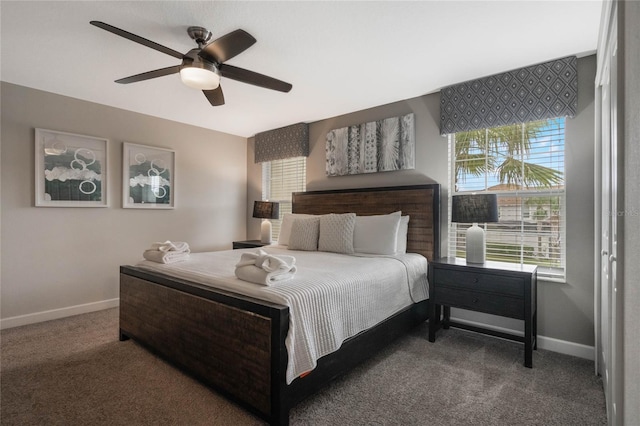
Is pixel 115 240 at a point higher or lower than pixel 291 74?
lower

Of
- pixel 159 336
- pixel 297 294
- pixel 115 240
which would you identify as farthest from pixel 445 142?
pixel 115 240

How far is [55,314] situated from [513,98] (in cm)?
510

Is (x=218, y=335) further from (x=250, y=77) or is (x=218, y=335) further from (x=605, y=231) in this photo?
(x=605, y=231)

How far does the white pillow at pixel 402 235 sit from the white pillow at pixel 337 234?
18.7 inches

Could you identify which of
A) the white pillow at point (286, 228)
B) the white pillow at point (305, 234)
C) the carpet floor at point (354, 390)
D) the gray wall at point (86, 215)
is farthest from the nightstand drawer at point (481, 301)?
the gray wall at point (86, 215)

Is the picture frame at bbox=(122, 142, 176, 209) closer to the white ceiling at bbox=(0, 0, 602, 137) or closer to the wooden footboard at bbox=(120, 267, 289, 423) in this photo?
the white ceiling at bbox=(0, 0, 602, 137)

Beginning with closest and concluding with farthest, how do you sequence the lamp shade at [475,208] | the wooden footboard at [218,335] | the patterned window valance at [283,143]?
the wooden footboard at [218,335] < the lamp shade at [475,208] < the patterned window valance at [283,143]

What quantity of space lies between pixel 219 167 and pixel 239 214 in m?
0.84

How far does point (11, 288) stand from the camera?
3.18 metres

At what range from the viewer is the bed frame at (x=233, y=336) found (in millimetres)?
1618

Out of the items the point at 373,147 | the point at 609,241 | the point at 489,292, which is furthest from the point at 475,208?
the point at 373,147

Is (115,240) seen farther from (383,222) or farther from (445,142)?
(445,142)

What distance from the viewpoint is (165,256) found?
2.64m

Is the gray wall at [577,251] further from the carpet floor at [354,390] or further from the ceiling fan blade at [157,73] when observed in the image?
the ceiling fan blade at [157,73]
